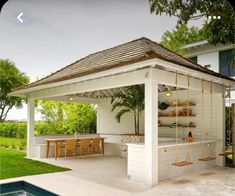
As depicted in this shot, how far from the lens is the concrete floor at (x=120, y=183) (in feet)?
22.5

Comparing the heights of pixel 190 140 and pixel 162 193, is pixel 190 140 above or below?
above

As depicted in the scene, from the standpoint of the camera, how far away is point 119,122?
581 inches

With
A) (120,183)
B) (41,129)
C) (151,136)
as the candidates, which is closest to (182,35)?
(41,129)

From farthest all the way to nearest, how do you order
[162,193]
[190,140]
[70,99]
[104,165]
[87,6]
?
[70,99], [104,165], [190,140], [162,193], [87,6]

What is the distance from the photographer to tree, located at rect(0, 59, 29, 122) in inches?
1387

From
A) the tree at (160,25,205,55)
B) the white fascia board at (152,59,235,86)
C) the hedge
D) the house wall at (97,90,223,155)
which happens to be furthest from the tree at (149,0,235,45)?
the tree at (160,25,205,55)

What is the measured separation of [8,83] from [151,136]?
102ft

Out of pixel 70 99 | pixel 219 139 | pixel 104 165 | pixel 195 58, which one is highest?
pixel 195 58

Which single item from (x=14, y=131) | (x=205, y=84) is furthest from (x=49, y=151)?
(x=14, y=131)

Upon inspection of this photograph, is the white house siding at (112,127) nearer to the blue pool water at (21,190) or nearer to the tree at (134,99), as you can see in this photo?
the tree at (134,99)

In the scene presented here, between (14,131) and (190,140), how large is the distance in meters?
19.0

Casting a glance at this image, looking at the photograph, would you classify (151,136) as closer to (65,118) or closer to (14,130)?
(65,118)

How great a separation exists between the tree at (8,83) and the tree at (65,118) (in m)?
15.8

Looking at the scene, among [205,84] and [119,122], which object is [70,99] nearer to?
[119,122]
